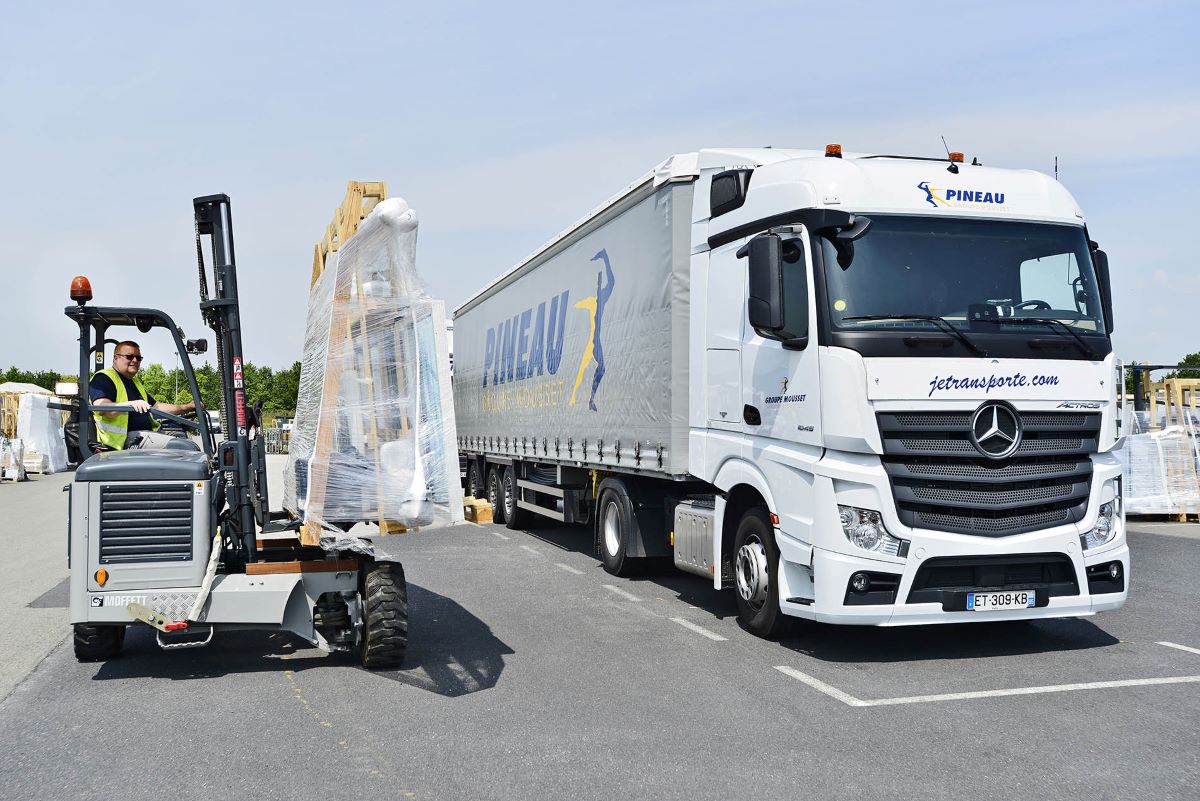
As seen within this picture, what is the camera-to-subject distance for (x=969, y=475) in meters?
6.79

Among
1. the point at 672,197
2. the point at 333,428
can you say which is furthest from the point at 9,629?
the point at 672,197

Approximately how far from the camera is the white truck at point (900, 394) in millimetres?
6734

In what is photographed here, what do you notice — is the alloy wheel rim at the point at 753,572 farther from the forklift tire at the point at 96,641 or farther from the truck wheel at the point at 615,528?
the forklift tire at the point at 96,641

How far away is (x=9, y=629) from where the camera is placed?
8.50 metres

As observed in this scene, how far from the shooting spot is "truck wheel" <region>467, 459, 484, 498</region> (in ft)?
59.7

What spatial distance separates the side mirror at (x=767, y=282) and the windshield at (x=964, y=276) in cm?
32

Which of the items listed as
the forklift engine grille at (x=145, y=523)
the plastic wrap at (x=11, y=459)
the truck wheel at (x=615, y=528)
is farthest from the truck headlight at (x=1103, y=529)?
the plastic wrap at (x=11, y=459)

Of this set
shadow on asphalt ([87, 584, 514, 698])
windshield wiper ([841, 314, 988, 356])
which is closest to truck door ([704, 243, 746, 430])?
windshield wiper ([841, 314, 988, 356])

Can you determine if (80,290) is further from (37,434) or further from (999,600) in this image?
(37,434)

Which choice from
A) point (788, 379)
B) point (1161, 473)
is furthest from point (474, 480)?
point (788, 379)

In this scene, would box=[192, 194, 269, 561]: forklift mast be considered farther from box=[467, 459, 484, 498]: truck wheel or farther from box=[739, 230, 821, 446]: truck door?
box=[467, 459, 484, 498]: truck wheel

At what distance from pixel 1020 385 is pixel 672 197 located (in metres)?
3.50

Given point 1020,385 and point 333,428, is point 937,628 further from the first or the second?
point 333,428

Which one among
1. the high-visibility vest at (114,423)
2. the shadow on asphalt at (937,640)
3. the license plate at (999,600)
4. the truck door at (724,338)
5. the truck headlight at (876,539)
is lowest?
the shadow on asphalt at (937,640)
